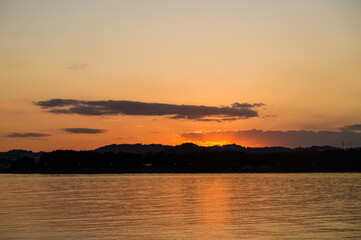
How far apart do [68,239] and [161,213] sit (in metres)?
18.8

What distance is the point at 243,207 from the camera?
6219cm

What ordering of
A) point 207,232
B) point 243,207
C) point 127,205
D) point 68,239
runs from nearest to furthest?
point 68,239
point 207,232
point 243,207
point 127,205

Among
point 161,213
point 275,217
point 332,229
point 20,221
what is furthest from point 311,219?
point 20,221

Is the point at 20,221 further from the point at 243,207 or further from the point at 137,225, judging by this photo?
the point at 243,207

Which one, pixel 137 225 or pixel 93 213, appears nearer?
pixel 137 225

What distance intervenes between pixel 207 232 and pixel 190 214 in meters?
13.1

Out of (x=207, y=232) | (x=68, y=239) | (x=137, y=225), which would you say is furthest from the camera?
(x=137, y=225)

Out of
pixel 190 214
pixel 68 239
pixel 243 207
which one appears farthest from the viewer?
pixel 243 207

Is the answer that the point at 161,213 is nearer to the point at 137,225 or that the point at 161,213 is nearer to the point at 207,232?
the point at 137,225

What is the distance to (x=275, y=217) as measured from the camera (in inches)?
1981

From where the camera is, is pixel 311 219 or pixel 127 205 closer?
pixel 311 219

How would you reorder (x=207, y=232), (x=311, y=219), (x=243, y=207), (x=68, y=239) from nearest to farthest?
1. (x=68, y=239)
2. (x=207, y=232)
3. (x=311, y=219)
4. (x=243, y=207)

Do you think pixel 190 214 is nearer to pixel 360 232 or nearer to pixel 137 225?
pixel 137 225

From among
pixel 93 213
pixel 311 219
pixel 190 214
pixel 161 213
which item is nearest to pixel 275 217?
pixel 311 219
